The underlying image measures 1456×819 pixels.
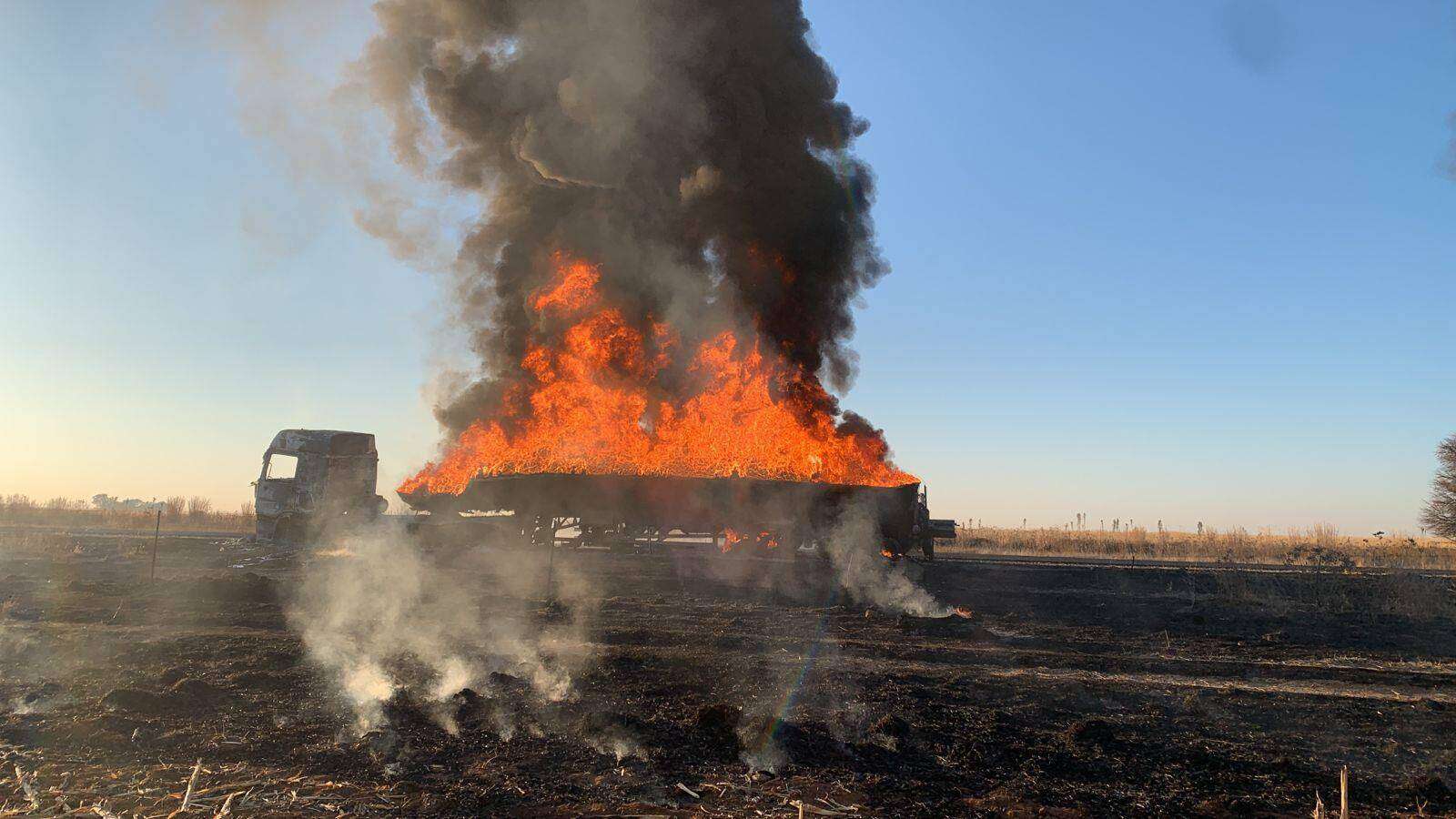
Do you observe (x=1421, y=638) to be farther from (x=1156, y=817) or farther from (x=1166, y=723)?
(x=1156, y=817)

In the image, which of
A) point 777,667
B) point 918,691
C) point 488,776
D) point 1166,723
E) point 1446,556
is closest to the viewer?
point 488,776

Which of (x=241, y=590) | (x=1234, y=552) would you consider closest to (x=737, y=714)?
(x=241, y=590)

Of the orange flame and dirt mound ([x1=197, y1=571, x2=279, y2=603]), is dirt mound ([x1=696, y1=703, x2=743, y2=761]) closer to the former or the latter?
dirt mound ([x1=197, y1=571, x2=279, y2=603])

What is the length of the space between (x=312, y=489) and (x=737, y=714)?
22.4 metres

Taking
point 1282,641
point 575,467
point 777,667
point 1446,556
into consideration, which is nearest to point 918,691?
point 777,667

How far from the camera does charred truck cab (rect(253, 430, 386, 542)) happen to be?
2536 centimetres

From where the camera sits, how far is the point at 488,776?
637 centimetres

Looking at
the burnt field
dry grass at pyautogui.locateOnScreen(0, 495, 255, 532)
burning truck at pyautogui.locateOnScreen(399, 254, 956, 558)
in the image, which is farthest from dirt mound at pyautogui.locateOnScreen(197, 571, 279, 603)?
dry grass at pyautogui.locateOnScreen(0, 495, 255, 532)

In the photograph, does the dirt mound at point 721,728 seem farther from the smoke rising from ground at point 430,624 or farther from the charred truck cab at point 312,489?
the charred truck cab at point 312,489

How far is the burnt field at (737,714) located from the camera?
607 cm

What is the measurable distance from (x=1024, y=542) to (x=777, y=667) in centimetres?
3949

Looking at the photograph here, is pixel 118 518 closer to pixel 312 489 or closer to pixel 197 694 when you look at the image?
pixel 312 489

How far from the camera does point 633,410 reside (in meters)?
22.8

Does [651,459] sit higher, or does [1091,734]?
[651,459]
